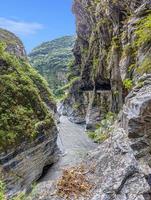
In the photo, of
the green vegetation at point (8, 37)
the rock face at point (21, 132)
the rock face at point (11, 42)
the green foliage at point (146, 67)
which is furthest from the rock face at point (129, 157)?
the green vegetation at point (8, 37)

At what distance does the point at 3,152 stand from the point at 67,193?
12974mm

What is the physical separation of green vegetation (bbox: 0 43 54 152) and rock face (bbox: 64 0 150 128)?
7.55 m

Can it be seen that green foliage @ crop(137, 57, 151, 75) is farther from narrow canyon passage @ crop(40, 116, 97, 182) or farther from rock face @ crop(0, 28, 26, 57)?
rock face @ crop(0, 28, 26, 57)

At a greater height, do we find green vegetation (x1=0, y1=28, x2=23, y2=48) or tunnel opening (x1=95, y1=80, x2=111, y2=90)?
green vegetation (x1=0, y1=28, x2=23, y2=48)

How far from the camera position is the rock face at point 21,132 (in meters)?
21.9

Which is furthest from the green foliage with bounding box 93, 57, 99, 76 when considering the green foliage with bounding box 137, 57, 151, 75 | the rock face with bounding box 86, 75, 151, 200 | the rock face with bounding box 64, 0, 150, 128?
the rock face with bounding box 86, 75, 151, 200

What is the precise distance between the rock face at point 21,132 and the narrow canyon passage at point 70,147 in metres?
0.98

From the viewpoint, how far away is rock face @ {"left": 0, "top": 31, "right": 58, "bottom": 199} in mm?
21891

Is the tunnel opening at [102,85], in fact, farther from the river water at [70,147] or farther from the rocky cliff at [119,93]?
the river water at [70,147]

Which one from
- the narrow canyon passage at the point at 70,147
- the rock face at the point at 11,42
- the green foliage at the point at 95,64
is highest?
the rock face at the point at 11,42

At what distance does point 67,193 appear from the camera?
9.30 metres

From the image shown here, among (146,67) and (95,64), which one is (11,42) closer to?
(95,64)

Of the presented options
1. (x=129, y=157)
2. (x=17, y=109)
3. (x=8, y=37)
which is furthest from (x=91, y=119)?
(x=129, y=157)

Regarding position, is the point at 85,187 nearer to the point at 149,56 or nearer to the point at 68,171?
the point at 68,171
